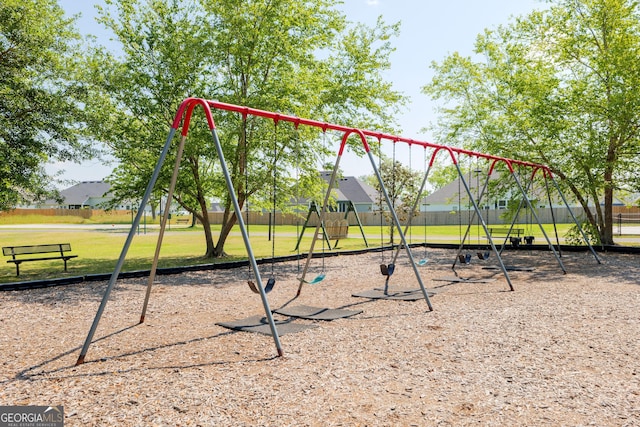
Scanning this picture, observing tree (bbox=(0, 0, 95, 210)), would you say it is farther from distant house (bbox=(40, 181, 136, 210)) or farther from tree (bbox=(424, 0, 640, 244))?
distant house (bbox=(40, 181, 136, 210))

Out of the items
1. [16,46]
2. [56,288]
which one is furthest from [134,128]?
[56,288]

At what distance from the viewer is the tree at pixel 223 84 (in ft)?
44.2

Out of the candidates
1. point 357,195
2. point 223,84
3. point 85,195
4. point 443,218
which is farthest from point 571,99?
point 85,195

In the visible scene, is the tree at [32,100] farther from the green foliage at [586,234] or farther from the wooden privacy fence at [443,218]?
the wooden privacy fence at [443,218]

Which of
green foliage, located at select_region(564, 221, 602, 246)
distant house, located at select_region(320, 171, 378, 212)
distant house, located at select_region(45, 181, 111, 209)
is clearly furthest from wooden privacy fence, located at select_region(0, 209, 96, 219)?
green foliage, located at select_region(564, 221, 602, 246)

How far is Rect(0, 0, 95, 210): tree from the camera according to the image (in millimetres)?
12070

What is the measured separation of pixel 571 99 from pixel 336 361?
47.4 feet

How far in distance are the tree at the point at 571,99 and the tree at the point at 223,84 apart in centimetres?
657

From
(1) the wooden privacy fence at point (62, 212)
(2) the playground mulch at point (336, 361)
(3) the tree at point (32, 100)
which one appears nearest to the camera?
(2) the playground mulch at point (336, 361)

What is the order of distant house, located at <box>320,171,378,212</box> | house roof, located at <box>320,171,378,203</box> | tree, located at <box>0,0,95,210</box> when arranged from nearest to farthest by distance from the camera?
tree, located at <box>0,0,95,210</box>, distant house, located at <box>320,171,378,212</box>, house roof, located at <box>320,171,378,203</box>

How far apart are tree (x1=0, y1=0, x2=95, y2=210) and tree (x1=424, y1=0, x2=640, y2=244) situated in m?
13.8

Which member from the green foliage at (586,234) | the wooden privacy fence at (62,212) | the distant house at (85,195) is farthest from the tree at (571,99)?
the distant house at (85,195)

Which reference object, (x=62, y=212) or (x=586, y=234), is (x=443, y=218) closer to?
(x=586, y=234)

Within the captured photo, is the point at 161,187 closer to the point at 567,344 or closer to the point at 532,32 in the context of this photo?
the point at 567,344
